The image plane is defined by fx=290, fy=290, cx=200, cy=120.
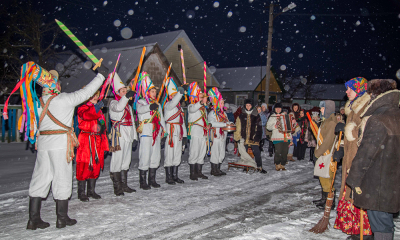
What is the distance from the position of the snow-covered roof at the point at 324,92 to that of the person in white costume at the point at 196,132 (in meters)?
41.7

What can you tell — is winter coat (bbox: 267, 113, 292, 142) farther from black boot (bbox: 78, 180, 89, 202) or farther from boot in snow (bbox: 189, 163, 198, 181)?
black boot (bbox: 78, 180, 89, 202)

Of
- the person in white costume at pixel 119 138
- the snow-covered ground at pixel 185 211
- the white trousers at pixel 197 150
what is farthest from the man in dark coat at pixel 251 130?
the person in white costume at pixel 119 138

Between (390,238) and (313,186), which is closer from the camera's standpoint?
(390,238)

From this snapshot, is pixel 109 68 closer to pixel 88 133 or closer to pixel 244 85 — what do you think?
pixel 88 133

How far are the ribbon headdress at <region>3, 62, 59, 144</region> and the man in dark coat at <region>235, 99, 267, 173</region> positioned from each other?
4.80m

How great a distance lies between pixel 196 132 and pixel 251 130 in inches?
68.3

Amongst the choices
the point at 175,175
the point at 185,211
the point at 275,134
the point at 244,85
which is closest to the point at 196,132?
the point at 175,175

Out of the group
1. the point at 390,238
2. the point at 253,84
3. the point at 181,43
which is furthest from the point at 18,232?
the point at 253,84

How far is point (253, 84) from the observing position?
29.7 m

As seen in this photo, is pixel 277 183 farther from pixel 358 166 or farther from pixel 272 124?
pixel 358 166

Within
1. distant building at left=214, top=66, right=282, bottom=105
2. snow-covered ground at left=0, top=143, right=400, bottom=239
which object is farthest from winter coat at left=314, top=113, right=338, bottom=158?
distant building at left=214, top=66, right=282, bottom=105

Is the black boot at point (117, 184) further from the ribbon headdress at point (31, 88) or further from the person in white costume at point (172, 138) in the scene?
the ribbon headdress at point (31, 88)

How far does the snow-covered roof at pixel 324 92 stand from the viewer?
155 feet

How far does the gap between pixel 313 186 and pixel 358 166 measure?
369 cm
